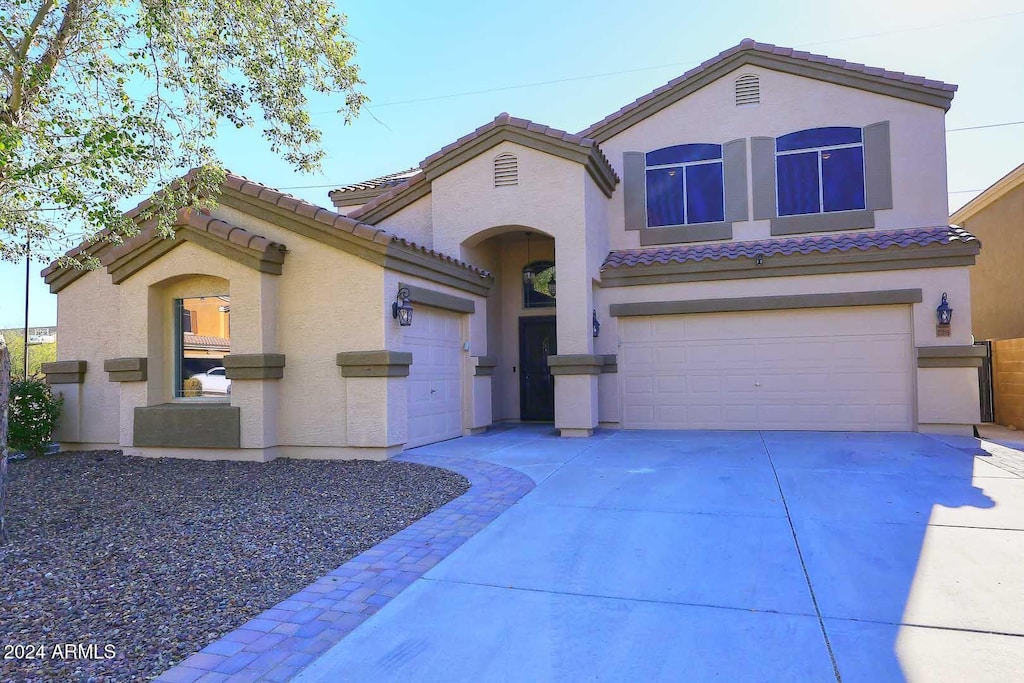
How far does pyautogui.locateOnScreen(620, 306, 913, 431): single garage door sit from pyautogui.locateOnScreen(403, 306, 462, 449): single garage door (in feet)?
11.2

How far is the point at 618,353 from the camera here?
13.2m

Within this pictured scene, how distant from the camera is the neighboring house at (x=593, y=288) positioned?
32.3 feet

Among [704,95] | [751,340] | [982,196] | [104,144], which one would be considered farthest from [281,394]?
[982,196]

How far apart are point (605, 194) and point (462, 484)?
7908mm

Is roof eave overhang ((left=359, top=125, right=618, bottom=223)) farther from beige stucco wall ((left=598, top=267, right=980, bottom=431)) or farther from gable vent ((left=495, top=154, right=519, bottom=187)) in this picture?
beige stucco wall ((left=598, top=267, right=980, bottom=431))

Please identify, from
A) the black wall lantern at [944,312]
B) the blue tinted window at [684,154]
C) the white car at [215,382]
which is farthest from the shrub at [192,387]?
the black wall lantern at [944,312]

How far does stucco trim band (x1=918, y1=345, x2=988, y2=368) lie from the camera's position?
11375 mm

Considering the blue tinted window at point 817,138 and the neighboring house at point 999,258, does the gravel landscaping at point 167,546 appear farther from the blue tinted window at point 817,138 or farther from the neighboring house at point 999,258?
the neighboring house at point 999,258

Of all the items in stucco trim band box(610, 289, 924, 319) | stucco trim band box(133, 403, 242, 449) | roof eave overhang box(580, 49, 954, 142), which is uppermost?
roof eave overhang box(580, 49, 954, 142)

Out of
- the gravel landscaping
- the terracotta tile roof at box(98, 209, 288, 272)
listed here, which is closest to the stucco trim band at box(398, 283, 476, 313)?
the terracotta tile roof at box(98, 209, 288, 272)

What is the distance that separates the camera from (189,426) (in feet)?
32.8

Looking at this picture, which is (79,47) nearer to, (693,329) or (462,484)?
(462,484)

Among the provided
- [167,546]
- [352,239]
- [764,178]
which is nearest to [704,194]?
[764,178]

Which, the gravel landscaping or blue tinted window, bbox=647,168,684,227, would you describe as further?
blue tinted window, bbox=647,168,684,227
